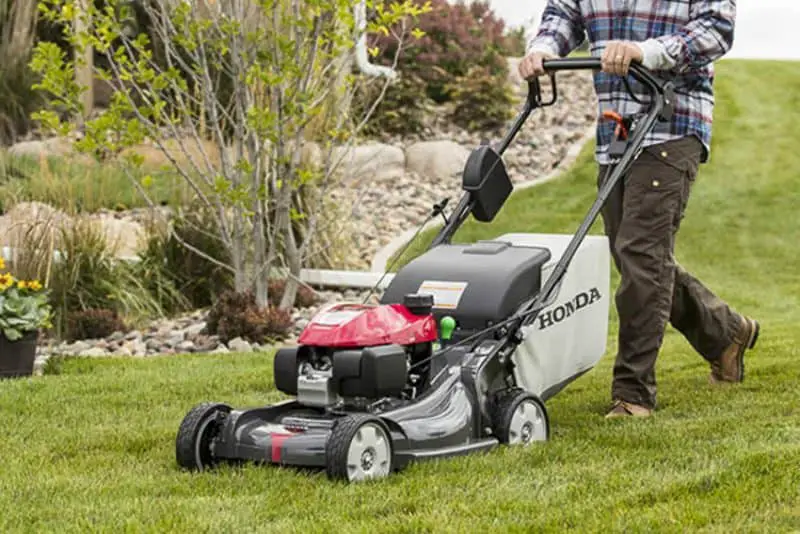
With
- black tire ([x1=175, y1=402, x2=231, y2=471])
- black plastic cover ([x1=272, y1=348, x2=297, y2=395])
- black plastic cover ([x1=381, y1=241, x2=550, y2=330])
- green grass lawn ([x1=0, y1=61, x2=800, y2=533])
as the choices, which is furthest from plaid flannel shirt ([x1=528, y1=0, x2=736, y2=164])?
black tire ([x1=175, y1=402, x2=231, y2=471])

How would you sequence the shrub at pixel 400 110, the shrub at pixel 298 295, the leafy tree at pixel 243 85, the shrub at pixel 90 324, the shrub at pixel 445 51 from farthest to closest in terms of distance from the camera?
the shrub at pixel 445 51, the shrub at pixel 400 110, the shrub at pixel 298 295, the shrub at pixel 90 324, the leafy tree at pixel 243 85

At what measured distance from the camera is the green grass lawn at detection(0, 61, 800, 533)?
325cm

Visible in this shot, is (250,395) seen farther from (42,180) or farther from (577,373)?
(42,180)

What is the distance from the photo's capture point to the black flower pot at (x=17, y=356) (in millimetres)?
6324

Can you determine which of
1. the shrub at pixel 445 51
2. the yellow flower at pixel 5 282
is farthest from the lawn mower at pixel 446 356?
the shrub at pixel 445 51

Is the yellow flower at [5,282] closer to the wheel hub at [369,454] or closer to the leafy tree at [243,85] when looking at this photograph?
the leafy tree at [243,85]

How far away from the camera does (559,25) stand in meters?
4.95

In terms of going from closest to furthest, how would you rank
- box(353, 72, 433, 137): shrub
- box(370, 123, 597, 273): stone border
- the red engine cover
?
1. the red engine cover
2. box(370, 123, 597, 273): stone border
3. box(353, 72, 433, 137): shrub

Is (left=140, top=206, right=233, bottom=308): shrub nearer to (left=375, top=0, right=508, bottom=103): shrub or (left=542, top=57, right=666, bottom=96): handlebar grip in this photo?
(left=542, top=57, right=666, bottom=96): handlebar grip

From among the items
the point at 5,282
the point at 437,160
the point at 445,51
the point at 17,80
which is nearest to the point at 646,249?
the point at 5,282

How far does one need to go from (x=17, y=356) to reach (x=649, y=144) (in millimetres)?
3180

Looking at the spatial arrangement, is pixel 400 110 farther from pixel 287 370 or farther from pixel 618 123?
pixel 287 370

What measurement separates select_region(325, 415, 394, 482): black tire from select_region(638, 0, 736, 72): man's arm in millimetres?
1556

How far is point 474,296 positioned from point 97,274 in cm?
460
